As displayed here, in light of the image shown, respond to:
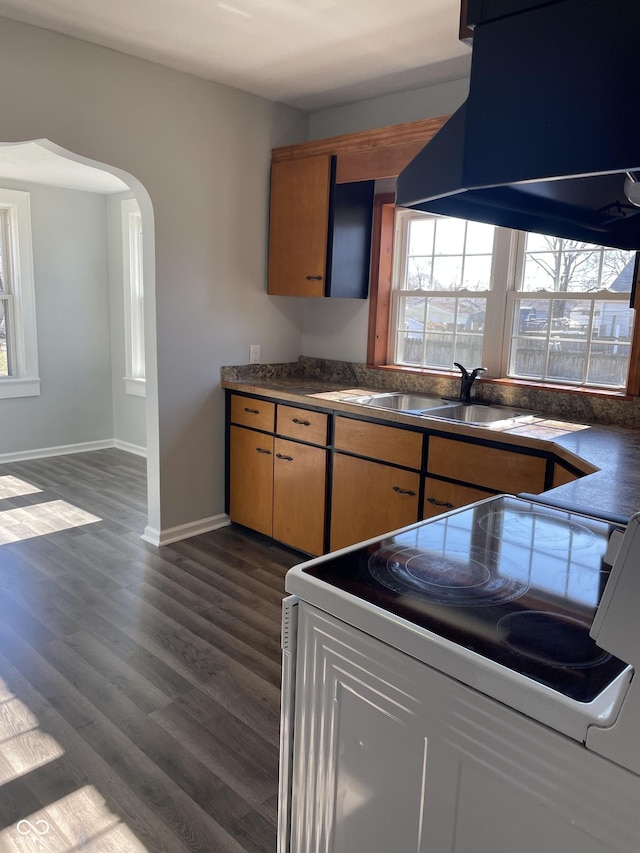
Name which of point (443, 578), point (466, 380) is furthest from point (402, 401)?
point (443, 578)

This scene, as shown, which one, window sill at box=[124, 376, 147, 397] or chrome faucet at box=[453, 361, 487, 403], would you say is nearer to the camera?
chrome faucet at box=[453, 361, 487, 403]

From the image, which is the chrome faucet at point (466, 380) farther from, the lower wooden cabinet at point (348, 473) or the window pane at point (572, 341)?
the lower wooden cabinet at point (348, 473)

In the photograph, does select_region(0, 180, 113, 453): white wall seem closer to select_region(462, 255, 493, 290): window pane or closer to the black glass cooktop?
select_region(462, 255, 493, 290): window pane

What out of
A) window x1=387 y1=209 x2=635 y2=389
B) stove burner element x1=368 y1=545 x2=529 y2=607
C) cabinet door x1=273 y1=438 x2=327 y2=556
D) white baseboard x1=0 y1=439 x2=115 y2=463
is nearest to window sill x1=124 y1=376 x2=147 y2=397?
white baseboard x1=0 y1=439 x2=115 y2=463

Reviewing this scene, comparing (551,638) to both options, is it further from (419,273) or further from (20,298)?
(20,298)

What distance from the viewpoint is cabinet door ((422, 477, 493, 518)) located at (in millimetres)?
2762

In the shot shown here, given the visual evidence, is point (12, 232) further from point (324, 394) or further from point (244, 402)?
point (324, 394)

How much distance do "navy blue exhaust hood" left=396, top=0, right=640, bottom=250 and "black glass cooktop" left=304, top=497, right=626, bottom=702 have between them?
0.66 metres

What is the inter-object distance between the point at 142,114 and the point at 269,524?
2.30m

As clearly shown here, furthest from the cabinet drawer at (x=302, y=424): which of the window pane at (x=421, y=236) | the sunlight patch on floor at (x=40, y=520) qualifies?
the sunlight patch on floor at (x=40, y=520)

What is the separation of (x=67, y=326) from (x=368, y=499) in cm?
396

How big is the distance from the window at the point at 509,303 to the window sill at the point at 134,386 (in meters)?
2.90

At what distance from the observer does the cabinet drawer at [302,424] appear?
3389mm

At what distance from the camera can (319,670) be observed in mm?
1138
